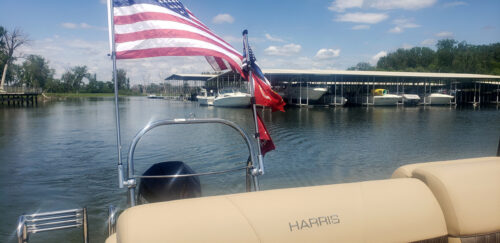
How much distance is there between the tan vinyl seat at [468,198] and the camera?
197 cm

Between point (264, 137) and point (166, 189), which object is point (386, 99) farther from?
point (166, 189)

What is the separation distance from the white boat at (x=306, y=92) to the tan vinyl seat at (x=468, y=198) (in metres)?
44.7

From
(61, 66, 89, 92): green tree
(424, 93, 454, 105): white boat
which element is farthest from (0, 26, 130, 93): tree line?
(424, 93, 454, 105): white boat

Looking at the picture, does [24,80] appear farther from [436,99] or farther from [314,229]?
[314,229]

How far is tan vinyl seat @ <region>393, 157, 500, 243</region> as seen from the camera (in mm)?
1969

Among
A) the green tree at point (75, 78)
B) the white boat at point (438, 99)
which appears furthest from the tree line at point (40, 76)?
the white boat at point (438, 99)

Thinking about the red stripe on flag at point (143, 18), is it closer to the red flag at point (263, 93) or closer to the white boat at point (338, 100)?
the red flag at point (263, 93)

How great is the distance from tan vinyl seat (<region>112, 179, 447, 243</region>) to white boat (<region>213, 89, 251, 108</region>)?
128ft

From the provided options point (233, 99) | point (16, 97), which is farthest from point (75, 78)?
point (233, 99)

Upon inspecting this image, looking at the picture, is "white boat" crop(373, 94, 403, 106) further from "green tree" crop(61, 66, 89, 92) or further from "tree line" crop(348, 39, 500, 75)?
"green tree" crop(61, 66, 89, 92)

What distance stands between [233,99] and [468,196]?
3998 cm

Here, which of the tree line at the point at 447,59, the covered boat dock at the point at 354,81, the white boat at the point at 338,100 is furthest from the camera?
the tree line at the point at 447,59

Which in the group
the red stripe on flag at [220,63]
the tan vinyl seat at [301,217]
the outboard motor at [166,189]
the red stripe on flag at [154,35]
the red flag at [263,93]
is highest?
the red stripe on flag at [154,35]

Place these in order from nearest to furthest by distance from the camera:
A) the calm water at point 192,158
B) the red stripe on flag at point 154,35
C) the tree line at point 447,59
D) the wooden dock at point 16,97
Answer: the red stripe on flag at point 154,35, the calm water at point 192,158, the wooden dock at point 16,97, the tree line at point 447,59
